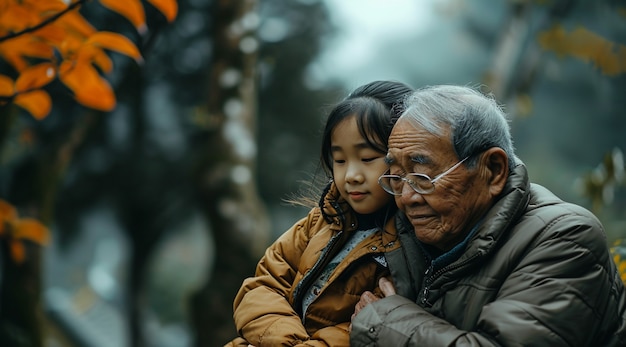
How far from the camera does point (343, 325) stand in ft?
7.68

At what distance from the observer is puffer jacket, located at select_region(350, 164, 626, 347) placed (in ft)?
6.11

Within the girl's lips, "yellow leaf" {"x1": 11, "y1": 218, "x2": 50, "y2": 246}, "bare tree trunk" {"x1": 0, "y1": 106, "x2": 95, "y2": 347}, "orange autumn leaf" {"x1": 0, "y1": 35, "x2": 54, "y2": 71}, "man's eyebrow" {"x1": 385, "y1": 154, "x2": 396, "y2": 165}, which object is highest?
"orange autumn leaf" {"x1": 0, "y1": 35, "x2": 54, "y2": 71}

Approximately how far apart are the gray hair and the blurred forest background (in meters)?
4.70

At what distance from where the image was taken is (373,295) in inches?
90.4

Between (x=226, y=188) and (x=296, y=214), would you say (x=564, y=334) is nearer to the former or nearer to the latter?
(x=226, y=188)

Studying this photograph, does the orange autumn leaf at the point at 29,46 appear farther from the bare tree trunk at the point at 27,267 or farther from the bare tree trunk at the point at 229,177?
the bare tree trunk at the point at 27,267

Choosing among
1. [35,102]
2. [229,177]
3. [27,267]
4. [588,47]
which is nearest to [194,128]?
[27,267]

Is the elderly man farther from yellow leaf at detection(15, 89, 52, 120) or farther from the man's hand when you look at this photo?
yellow leaf at detection(15, 89, 52, 120)

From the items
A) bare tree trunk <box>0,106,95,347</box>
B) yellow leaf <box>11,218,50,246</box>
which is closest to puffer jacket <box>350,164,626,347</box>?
yellow leaf <box>11,218,50,246</box>

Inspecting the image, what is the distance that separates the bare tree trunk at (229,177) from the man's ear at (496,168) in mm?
3654

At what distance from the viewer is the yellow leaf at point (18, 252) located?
7.02m

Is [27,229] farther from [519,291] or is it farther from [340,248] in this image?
[519,291]

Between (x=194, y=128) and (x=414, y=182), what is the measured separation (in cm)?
759

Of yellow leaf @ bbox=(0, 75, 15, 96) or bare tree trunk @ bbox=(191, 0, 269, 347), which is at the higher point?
yellow leaf @ bbox=(0, 75, 15, 96)
